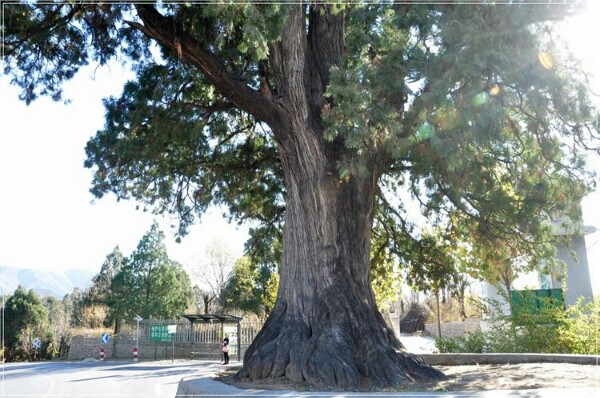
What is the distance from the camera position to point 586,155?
9.69 m

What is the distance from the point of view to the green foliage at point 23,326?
1538 inches

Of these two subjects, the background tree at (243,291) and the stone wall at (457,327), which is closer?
the stone wall at (457,327)

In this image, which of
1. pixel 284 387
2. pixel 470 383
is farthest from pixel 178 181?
pixel 470 383

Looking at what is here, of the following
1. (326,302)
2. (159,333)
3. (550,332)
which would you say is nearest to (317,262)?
(326,302)

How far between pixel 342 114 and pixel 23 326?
40.8m

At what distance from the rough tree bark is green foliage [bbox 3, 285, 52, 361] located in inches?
1439

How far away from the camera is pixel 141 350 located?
98.5 feet

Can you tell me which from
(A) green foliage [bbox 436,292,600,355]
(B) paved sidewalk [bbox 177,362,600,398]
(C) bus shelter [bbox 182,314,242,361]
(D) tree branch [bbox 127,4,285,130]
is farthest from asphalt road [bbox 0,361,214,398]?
(A) green foliage [bbox 436,292,600,355]

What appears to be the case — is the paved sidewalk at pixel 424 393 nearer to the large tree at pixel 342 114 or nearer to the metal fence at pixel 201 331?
the large tree at pixel 342 114

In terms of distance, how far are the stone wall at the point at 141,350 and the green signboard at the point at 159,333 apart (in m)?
0.87

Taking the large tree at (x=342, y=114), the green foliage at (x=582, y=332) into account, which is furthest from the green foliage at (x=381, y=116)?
the green foliage at (x=582, y=332)

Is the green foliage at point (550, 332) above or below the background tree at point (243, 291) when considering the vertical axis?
below

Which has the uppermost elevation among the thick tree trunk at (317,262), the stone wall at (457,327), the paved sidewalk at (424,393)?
the thick tree trunk at (317,262)

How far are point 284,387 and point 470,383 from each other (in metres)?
2.97
